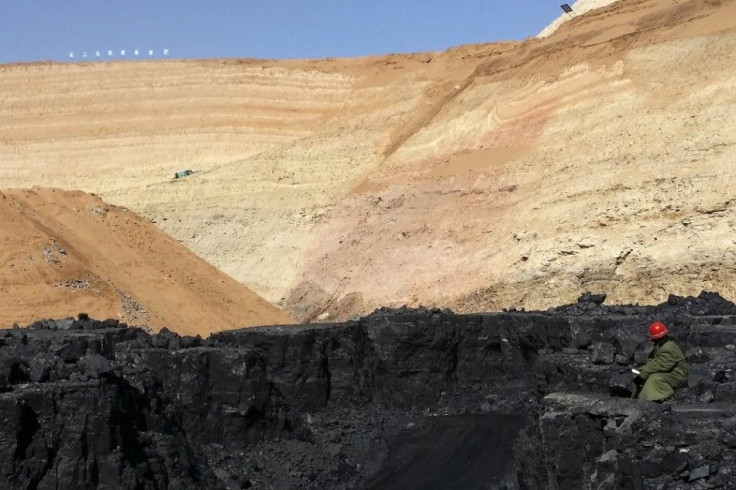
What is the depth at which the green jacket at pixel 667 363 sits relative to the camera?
535 inches

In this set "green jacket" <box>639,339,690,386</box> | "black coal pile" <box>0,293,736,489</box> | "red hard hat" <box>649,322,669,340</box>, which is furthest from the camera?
"red hard hat" <box>649,322,669,340</box>

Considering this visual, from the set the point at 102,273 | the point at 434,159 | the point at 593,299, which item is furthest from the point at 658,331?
the point at 434,159

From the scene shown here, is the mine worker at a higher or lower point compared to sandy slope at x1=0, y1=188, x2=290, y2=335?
lower

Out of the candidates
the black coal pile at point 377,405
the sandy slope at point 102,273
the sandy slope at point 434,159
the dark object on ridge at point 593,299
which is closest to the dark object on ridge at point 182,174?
the sandy slope at point 434,159

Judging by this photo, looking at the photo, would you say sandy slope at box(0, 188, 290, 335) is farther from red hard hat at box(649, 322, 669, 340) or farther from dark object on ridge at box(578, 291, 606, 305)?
red hard hat at box(649, 322, 669, 340)

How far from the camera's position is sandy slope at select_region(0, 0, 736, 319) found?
35406 millimetres

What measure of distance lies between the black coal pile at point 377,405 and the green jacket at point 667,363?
0.33 meters

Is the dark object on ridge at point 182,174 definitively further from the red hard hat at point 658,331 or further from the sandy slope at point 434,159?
the red hard hat at point 658,331

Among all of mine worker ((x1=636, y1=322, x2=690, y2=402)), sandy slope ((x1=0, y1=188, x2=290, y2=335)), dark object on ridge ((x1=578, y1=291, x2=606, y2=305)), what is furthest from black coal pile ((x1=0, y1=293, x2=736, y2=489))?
sandy slope ((x1=0, y1=188, x2=290, y2=335))

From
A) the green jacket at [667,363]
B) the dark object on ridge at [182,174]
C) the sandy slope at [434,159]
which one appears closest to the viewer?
the green jacket at [667,363]

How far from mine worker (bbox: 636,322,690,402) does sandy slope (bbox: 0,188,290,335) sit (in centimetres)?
1910

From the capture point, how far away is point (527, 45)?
164 feet

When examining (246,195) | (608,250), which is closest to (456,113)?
(246,195)

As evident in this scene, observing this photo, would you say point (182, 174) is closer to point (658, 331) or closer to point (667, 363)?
point (658, 331)
